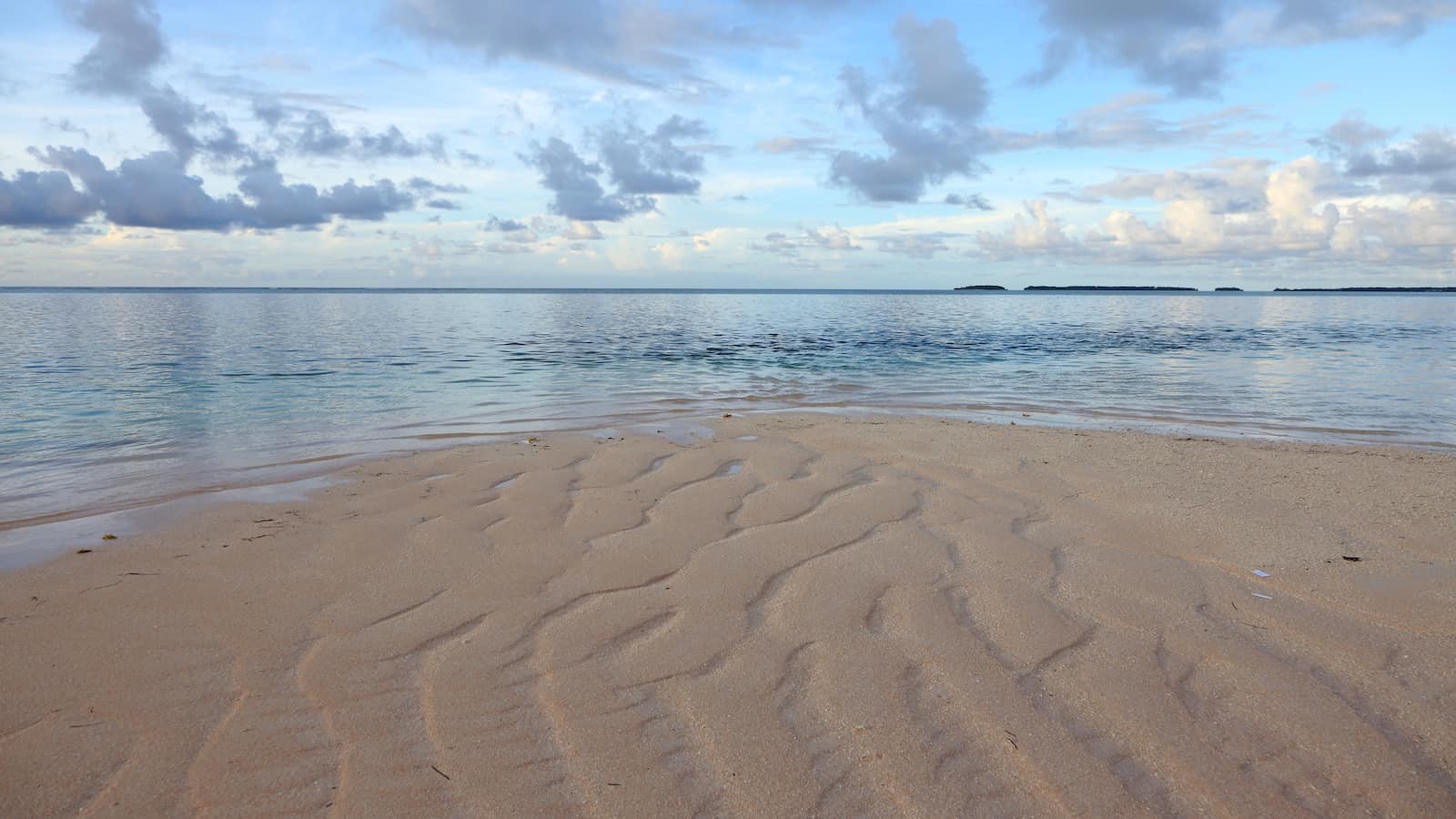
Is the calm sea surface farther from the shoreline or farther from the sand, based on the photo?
the sand

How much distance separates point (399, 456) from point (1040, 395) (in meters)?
11.1

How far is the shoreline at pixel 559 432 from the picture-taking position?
232 inches

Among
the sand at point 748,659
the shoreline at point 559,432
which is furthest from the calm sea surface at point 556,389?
the sand at point 748,659

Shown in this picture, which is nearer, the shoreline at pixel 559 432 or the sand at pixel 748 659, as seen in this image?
the sand at pixel 748 659

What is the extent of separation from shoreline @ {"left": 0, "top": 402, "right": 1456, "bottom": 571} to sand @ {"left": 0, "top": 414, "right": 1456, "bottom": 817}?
0.80m

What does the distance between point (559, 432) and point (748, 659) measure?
6866 mm

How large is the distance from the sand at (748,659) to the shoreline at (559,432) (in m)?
0.80

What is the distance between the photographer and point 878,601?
4020 mm

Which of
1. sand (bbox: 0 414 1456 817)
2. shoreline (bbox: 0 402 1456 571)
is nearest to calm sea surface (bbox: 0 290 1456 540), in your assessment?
shoreline (bbox: 0 402 1456 571)

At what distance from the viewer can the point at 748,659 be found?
3.41 meters

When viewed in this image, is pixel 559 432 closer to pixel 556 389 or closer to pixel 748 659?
pixel 556 389

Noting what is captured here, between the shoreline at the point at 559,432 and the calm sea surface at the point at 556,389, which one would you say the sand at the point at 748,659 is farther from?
the calm sea surface at the point at 556,389

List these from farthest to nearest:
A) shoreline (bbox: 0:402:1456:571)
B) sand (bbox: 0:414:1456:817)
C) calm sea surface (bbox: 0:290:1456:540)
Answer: calm sea surface (bbox: 0:290:1456:540) → shoreline (bbox: 0:402:1456:571) → sand (bbox: 0:414:1456:817)

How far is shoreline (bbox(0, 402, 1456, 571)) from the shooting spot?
19.3ft
